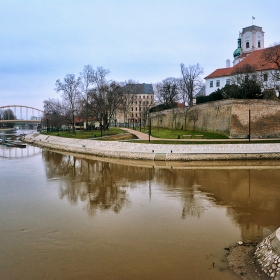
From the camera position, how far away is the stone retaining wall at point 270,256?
540 cm

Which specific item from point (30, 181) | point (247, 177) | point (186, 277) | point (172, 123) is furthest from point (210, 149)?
point (172, 123)

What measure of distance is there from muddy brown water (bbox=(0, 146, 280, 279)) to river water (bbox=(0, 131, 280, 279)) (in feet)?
0.08

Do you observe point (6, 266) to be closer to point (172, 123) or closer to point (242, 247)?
point (242, 247)

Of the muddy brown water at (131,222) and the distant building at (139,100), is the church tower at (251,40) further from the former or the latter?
the muddy brown water at (131,222)

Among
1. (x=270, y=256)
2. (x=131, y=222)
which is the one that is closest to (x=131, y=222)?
(x=131, y=222)

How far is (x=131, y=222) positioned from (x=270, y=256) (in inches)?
176

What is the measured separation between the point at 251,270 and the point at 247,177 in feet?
36.2

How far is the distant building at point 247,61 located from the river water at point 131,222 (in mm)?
24436

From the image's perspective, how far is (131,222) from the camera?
9.13 m

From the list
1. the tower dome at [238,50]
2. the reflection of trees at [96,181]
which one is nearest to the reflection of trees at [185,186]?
the reflection of trees at [96,181]

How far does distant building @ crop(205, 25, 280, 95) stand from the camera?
37469mm

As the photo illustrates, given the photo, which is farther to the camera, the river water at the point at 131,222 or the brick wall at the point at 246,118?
the brick wall at the point at 246,118

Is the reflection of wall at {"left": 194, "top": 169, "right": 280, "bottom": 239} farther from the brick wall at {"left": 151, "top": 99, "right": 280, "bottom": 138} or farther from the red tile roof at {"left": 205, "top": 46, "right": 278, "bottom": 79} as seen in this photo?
the red tile roof at {"left": 205, "top": 46, "right": 278, "bottom": 79}

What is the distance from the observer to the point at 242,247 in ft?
22.9
